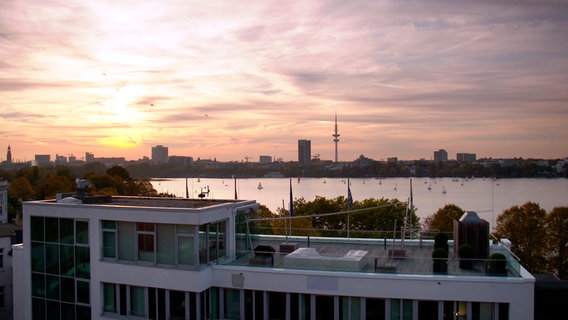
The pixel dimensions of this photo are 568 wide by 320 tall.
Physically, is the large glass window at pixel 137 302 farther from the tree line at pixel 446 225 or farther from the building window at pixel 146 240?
the tree line at pixel 446 225

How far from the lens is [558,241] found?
38.2 metres

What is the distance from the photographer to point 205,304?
58.1ft

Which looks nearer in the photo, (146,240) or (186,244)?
(186,244)

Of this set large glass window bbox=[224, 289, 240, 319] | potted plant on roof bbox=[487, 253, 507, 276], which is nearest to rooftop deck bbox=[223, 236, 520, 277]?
potted plant on roof bbox=[487, 253, 507, 276]

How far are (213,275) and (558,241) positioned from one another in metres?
29.9

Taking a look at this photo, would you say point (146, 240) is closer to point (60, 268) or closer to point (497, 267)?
point (60, 268)

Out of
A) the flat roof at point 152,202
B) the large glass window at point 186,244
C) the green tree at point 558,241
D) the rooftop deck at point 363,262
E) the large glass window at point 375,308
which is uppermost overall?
the flat roof at point 152,202

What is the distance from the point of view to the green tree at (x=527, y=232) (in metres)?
37.7

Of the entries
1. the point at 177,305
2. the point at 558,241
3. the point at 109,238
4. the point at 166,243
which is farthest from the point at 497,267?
the point at 558,241

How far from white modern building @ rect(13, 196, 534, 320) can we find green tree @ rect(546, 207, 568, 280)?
2051 centimetres

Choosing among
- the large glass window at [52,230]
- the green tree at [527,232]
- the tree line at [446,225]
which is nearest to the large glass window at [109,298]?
the large glass window at [52,230]

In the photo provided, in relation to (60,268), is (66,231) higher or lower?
higher

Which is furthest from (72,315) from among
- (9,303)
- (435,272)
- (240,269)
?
(435,272)

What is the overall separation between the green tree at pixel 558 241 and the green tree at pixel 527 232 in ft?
1.57
